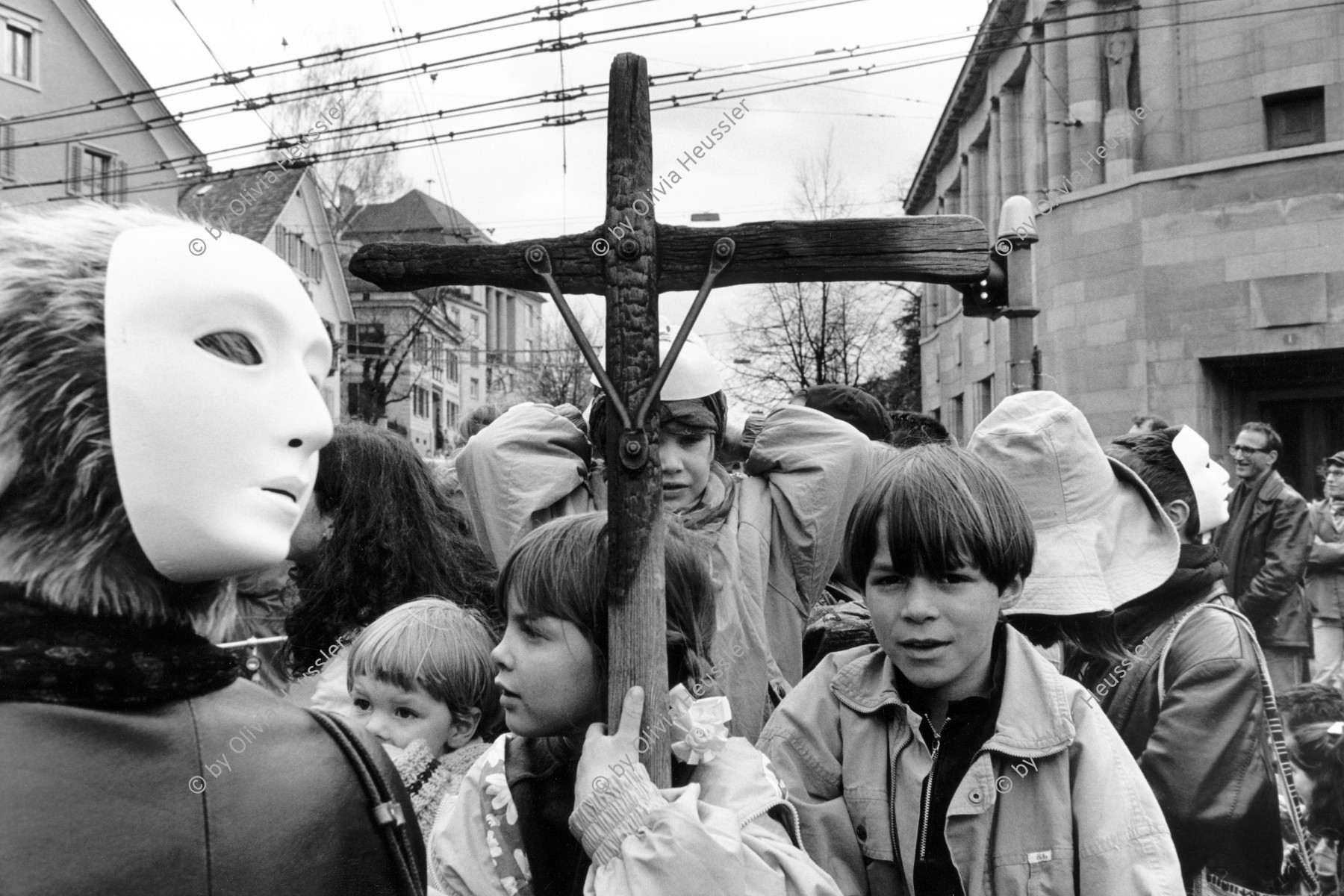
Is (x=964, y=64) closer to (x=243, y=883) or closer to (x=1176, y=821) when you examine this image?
(x=1176, y=821)

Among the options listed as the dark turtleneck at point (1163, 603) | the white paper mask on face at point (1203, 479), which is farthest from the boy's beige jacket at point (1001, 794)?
the white paper mask on face at point (1203, 479)

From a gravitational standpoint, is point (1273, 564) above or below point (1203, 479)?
below

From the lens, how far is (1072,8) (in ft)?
63.8

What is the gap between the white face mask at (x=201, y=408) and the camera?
1.49m

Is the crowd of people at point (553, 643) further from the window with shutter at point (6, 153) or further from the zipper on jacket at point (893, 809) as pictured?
the window with shutter at point (6, 153)

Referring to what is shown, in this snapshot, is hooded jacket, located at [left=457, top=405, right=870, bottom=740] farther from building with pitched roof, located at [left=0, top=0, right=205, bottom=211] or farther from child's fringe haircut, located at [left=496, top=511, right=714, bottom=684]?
building with pitched roof, located at [left=0, top=0, right=205, bottom=211]

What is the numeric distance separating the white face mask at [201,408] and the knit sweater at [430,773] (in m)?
1.57

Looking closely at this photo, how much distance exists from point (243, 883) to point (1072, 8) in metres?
20.3

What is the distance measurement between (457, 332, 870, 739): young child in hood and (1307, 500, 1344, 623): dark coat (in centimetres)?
623

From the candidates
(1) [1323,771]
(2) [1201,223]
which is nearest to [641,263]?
(1) [1323,771]

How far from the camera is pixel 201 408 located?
1501mm

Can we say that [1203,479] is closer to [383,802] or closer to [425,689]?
[425,689]

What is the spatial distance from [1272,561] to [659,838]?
721cm

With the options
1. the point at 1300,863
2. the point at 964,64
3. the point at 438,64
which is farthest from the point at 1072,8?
→ the point at 1300,863
